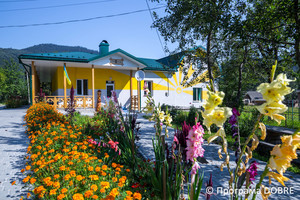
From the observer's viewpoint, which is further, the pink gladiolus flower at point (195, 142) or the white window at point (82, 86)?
the white window at point (82, 86)

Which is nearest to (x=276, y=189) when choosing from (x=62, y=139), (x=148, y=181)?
(x=148, y=181)

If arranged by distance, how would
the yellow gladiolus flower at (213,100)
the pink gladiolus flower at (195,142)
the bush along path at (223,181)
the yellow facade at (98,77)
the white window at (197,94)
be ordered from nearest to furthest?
the yellow gladiolus flower at (213,100) → the pink gladiolus flower at (195,142) → the bush along path at (223,181) → the yellow facade at (98,77) → the white window at (197,94)

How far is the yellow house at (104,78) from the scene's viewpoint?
1261 cm

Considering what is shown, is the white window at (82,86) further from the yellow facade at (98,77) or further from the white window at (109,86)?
the white window at (109,86)

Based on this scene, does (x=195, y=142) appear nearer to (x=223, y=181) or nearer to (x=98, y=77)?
(x=223, y=181)

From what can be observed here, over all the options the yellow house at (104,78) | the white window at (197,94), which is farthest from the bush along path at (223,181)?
the white window at (197,94)

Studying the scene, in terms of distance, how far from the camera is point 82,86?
14.8 metres

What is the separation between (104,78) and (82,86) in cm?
199

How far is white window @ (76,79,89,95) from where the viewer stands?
14.7 meters

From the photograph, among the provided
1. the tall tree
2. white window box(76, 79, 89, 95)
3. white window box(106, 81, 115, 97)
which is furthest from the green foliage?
the tall tree

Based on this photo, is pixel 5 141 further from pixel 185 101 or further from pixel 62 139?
pixel 185 101

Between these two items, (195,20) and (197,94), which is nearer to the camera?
(195,20)

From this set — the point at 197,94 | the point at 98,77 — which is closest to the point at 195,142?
the point at 98,77

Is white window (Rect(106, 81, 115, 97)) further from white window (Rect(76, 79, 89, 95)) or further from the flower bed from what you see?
the flower bed
